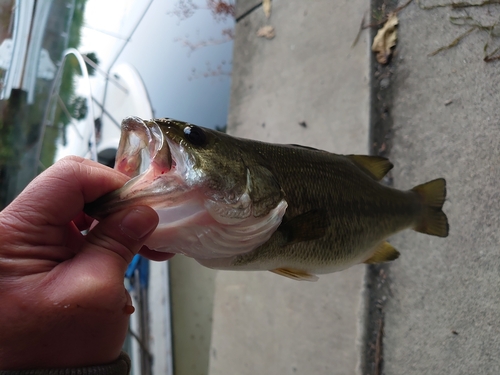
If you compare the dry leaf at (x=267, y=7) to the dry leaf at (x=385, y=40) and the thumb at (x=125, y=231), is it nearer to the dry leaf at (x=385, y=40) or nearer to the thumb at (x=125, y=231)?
the dry leaf at (x=385, y=40)

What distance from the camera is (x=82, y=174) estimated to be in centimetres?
68

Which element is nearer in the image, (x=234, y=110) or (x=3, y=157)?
(x=234, y=110)

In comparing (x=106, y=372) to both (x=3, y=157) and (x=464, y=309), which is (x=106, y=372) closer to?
(x=464, y=309)

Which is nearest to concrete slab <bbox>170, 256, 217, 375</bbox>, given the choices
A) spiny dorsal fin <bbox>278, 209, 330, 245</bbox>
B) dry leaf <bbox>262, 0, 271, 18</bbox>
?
dry leaf <bbox>262, 0, 271, 18</bbox>

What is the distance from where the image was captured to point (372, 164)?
1181mm

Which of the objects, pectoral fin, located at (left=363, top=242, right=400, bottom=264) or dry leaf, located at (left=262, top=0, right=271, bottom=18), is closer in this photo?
pectoral fin, located at (left=363, top=242, right=400, bottom=264)

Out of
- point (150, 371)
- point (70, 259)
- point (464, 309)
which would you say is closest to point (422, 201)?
point (464, 309)

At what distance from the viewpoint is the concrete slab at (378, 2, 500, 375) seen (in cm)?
132

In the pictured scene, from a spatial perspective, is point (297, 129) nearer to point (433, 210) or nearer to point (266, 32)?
point (266, 32)

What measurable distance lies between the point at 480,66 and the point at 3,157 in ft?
9.85

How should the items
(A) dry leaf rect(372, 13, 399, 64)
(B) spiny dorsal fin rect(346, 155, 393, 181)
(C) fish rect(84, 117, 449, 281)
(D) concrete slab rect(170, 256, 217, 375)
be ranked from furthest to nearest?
(D) concrete slab rect(170, 256, 217, 375) < (A) dry leaf rect(372, 13, 399, 64) < (B) spiny dorsal fin rect(346, 155, 393, 181) < (C) fish rect(84, 117, 449, 281)

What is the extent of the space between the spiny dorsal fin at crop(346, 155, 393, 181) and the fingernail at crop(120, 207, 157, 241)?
2.39 feet

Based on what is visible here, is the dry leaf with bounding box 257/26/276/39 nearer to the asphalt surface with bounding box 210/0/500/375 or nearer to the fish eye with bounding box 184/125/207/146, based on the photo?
the asphalt surface with bounding box 210/0/500/375

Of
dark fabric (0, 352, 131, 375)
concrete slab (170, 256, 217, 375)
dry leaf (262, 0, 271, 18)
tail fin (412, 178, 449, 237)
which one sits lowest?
concrete slab (170, 256, 217, 375)
